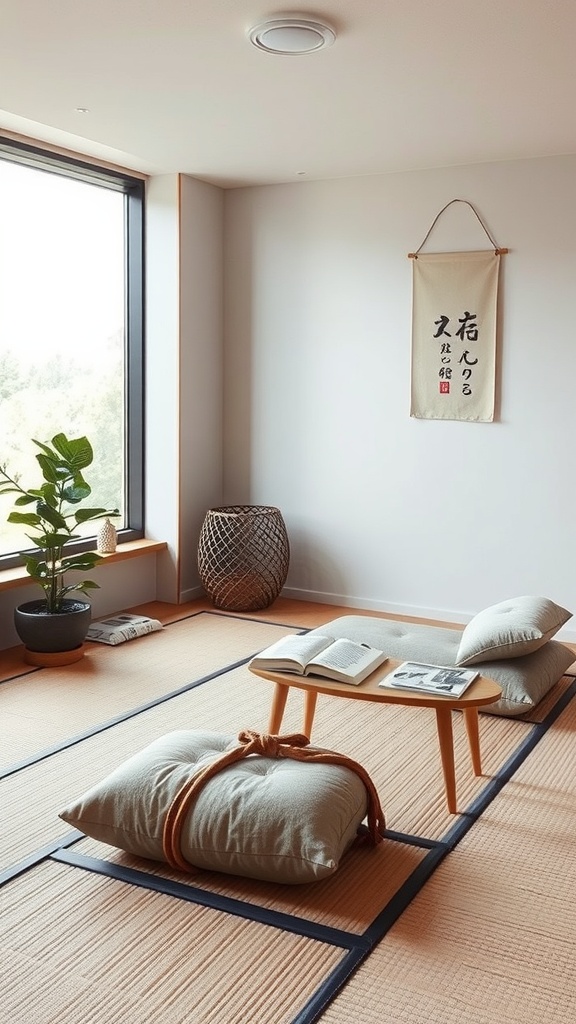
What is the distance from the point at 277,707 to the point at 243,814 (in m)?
0.82

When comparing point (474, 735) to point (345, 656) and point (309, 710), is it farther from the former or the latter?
point (309, 710)

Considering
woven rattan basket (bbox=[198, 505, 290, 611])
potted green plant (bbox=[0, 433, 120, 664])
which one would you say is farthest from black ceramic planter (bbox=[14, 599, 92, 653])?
woven rattan basket (bbox=[198, 505, 290, 611])

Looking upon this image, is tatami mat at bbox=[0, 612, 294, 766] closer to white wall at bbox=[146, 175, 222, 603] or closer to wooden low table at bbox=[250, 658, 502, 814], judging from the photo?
white wall at bbox=[146, 175, 222, 603]

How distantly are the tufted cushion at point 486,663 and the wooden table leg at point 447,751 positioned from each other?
79cm

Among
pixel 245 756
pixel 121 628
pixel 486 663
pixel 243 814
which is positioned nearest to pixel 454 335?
pixel 486 663

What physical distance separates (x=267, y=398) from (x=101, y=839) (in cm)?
341

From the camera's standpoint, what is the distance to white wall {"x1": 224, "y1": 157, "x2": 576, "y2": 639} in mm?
4762

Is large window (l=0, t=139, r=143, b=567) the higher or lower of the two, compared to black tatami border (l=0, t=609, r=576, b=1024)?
higher

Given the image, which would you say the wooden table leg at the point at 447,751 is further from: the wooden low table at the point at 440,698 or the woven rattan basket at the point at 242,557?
the woven rattan basket at the point at 242,557

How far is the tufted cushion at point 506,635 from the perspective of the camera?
11.9ft

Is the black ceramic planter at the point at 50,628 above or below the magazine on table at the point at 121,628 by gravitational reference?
above

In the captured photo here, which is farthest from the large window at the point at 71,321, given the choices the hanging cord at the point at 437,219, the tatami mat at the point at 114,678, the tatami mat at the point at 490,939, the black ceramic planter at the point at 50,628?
the tatami mat at the point at 490,939

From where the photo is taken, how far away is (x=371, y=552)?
536 cm

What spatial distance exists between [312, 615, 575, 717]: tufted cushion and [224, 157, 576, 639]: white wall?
983 mm
